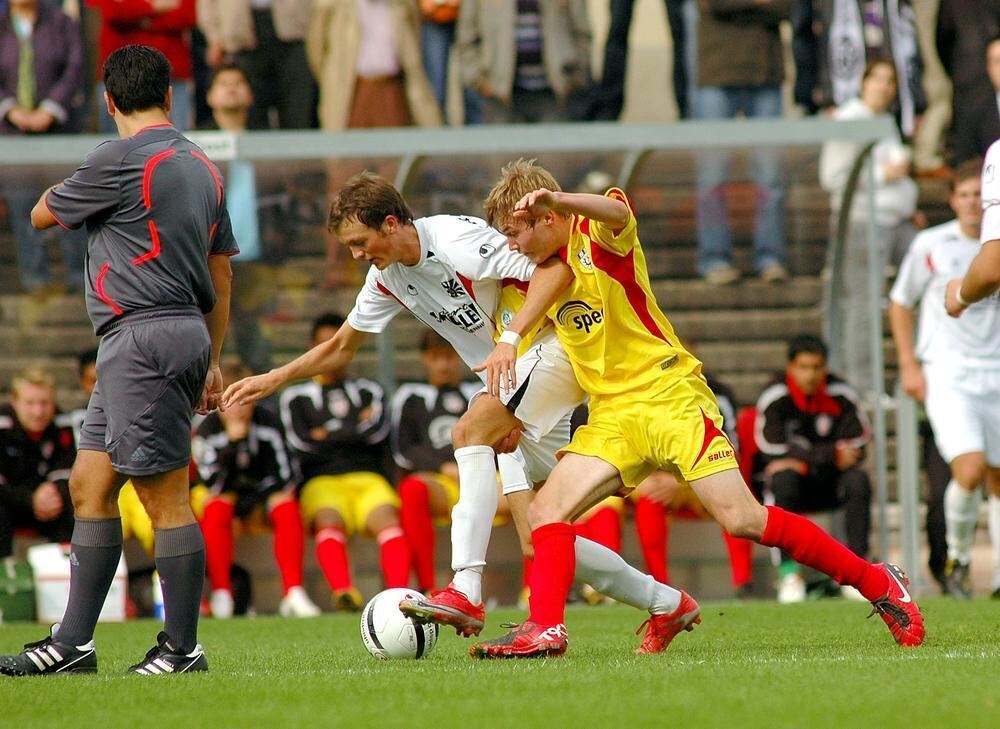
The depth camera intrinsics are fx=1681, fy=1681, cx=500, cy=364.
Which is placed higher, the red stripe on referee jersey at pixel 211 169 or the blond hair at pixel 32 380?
the red stripe on referee jersey at pixel 211 169

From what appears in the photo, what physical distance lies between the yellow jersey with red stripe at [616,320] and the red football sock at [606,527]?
4.16m

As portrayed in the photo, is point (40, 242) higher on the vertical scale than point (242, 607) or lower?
higher

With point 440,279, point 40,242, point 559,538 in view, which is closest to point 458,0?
point 40,242

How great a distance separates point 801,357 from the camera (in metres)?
10.6

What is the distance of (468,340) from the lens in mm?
6363

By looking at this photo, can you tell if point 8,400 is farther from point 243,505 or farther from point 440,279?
point 440,279

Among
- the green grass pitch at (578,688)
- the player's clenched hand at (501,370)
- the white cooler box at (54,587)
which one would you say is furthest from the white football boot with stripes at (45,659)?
the white cooler box at (54,587)

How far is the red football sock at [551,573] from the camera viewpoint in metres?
5.66

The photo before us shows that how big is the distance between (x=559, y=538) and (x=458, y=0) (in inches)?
300

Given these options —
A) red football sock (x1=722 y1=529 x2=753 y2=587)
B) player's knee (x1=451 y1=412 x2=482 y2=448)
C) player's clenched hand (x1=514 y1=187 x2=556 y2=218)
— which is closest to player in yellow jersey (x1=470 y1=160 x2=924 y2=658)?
player's clenched hand (x1=514 y1=187 x2=556 y2=218)

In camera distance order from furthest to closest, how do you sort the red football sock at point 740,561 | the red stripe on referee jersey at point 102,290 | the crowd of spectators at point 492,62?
1. the crowd of spectators at point 492,62
2. the red football sock at point 740,561
3. the red stripe on referee jersey at point 102,290

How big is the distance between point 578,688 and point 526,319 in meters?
1.37

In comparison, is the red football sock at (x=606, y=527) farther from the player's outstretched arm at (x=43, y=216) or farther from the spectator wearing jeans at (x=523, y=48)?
the player's outstretched arm at (x=43, y=216)

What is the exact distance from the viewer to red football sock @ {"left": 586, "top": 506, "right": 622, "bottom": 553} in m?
10.0
